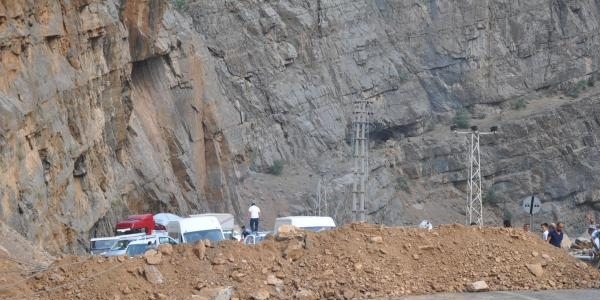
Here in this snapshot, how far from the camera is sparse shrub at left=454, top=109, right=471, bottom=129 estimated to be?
65375mm

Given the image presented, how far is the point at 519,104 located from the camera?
6794 cm

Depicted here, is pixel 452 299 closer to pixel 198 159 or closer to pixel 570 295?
pixel 570 295

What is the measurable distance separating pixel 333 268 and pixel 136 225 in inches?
670

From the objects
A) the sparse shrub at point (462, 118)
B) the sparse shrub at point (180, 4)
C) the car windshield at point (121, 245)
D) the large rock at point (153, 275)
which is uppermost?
the sparse shrub at point (180, 4)

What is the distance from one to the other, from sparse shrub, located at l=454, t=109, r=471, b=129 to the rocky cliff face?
41cm

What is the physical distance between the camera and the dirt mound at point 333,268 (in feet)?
49.6

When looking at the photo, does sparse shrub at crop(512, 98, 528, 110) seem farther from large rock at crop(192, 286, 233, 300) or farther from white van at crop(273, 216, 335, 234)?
large rock at crop(192, 286, 233, 300)

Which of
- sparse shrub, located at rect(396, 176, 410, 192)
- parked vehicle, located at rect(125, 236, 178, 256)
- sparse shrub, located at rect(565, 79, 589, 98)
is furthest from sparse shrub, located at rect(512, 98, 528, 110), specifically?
parked vehicle, located at rect(125, 236, 178, 256)

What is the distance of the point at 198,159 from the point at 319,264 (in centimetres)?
3163

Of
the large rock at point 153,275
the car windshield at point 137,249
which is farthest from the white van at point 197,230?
the large rock at point 153,275

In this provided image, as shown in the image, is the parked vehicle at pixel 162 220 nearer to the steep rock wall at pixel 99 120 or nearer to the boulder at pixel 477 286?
the steep rock wall at pixel 99 120

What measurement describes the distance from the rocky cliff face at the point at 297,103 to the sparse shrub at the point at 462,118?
41 cm

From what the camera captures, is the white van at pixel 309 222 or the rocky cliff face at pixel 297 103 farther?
the rocky cliff face at pixel 297 103

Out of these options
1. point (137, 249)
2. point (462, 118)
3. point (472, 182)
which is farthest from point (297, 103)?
→ point (137, 249)
